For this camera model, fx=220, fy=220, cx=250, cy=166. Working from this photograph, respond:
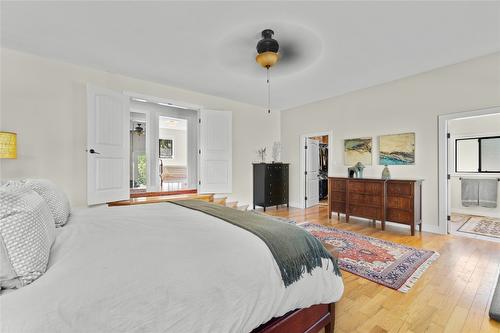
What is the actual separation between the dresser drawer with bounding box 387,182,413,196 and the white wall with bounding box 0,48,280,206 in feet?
15.2

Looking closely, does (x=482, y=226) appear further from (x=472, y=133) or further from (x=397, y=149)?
(x=472, y=133)

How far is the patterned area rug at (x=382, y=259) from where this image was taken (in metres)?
2.14

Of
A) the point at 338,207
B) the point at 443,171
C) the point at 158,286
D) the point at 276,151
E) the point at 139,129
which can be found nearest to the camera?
the point at 158,286

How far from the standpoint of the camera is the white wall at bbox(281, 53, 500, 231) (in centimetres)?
320

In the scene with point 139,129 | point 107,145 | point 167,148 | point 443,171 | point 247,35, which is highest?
point 247,35

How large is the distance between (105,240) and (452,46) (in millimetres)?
4257

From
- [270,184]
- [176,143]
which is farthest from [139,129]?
[270,184]

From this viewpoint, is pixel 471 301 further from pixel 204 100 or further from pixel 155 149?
pixel 155 149

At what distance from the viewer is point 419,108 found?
3742 mm

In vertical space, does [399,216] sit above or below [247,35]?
below

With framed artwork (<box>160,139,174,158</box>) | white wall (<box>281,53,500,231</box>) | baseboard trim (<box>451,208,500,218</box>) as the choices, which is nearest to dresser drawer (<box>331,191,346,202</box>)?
→ white wall (<box>281,53,500,231</box>)

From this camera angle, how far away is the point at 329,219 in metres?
4.46

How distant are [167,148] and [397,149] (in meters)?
7.56

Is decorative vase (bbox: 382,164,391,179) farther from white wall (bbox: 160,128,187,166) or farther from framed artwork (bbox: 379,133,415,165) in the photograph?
white wall (bbox: 160,128,187,166)
